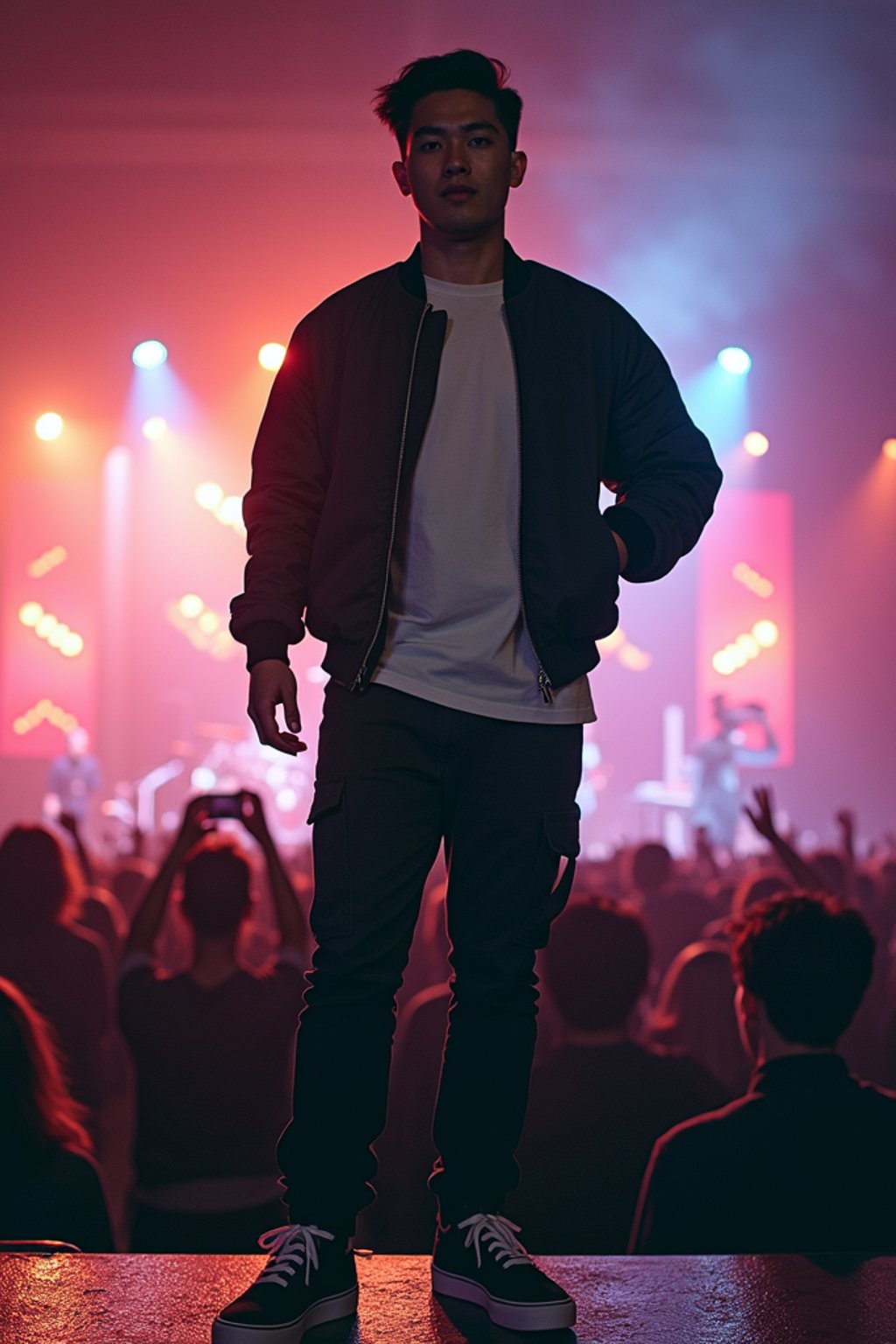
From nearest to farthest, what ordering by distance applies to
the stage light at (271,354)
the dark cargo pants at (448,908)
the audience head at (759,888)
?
1. the dark cargo pants at (448,908)
2. the audience head at (759,888)
3. the stage light at (271,354)

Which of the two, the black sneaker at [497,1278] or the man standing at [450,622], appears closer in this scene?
the black sneaker at [497,1278]

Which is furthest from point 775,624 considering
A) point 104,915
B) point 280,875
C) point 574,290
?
point 574,290

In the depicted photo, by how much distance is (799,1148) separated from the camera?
1.95m

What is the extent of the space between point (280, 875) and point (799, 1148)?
136 centimetres

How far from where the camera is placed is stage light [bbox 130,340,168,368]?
12172 millimetres

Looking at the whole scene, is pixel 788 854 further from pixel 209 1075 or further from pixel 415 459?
pixel 415 459

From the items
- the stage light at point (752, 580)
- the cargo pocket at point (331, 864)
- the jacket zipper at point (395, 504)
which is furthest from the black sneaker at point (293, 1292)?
the stage light at point (752, 580)

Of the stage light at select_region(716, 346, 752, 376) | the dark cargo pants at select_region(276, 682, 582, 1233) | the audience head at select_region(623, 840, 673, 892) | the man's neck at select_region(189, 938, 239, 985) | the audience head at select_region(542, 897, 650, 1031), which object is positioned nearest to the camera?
the dark cargo pants at select_region(276, 682, 582, 1233)

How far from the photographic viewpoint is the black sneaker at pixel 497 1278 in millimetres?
1457

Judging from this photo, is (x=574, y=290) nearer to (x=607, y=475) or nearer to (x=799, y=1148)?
(x=607, y=475)

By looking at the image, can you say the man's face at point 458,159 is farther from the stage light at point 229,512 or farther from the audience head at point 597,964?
the stage light at point 229,512

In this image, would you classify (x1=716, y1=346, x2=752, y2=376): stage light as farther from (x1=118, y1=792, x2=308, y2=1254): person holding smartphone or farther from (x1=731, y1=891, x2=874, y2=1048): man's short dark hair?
(x1=731, y1=891, x2=874, y2=1048): man's short dark hair

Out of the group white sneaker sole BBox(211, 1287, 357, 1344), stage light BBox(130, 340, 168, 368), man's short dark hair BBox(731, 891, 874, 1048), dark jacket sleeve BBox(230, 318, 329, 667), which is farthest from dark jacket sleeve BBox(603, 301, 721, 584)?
stage light BBox(130, 340, 168, 368)

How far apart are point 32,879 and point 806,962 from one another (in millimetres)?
2131
